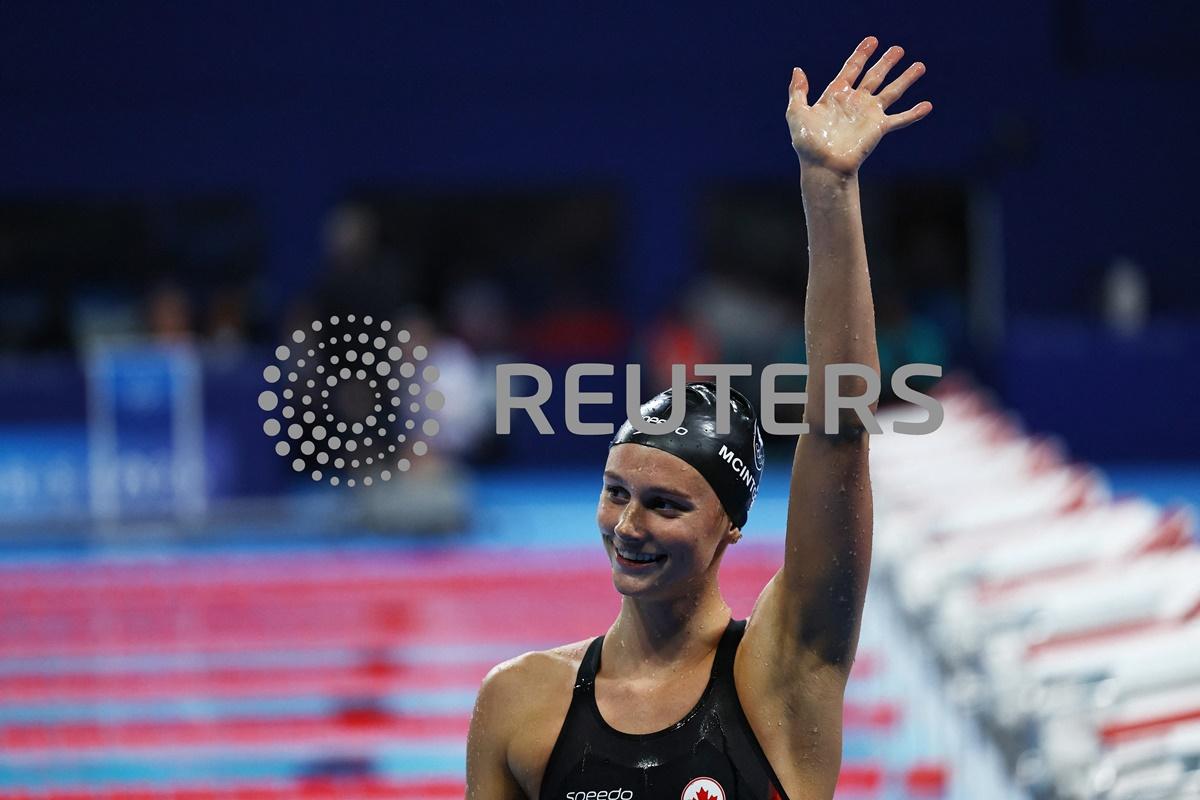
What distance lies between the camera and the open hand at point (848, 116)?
5.22 feet

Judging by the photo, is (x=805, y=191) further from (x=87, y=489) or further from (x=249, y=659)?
(x=87, y=489)

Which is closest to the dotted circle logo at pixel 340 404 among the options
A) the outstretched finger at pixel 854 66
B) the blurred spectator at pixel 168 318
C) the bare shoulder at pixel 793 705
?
the bare shoulder at pixel 793 705

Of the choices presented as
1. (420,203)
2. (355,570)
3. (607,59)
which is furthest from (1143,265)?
(355,570)

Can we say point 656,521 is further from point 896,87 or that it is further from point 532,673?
point 896,87

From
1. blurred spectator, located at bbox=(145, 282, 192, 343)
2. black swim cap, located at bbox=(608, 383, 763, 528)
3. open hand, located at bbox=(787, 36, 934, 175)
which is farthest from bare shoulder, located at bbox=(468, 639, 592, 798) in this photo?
blurred spectator, located at bbox=(145, 282, 192, 343)

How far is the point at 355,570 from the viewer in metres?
7.92

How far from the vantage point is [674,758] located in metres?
1.69

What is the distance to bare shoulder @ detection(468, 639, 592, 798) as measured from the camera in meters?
1.75

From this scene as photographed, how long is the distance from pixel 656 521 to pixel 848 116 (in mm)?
465

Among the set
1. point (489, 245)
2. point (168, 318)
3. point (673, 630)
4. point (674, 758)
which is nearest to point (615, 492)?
point (673, 630)

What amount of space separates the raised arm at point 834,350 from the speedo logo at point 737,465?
75 mm

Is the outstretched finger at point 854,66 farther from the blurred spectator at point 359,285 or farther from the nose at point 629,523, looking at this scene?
the blurred spectator at point 359,285

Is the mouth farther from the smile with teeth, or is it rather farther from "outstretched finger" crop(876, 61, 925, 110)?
"outstretched finger" crop(876, 61, 925, 110)

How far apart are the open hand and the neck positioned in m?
0.49
